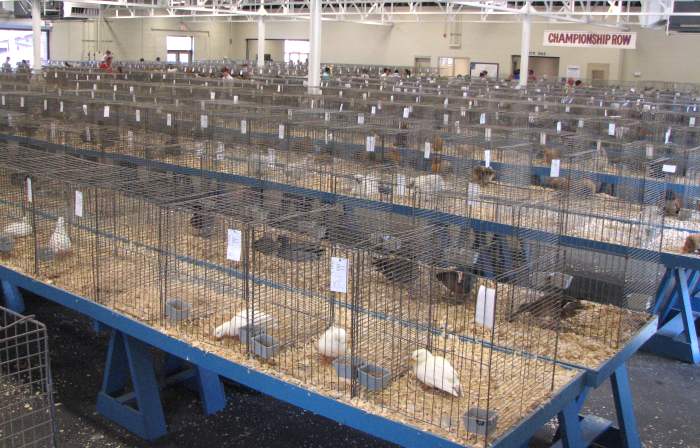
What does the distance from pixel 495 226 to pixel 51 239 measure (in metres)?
3.70

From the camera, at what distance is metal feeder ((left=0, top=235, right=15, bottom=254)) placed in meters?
5.68

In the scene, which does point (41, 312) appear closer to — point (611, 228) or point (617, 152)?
point (611, 228)

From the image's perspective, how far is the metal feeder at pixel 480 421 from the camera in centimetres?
320

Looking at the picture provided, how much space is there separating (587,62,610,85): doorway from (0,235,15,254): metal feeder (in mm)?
26411

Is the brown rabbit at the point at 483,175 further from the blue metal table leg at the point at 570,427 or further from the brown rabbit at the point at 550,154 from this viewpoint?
the blue metal table leg at the point at 570,427

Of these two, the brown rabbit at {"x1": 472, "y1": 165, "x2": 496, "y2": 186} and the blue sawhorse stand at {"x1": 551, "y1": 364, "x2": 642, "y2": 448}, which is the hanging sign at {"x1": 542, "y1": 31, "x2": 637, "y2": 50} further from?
the blue sawhorse stand at {"x1": 551, "y1": 364, "x2": 642, "y2": 448}

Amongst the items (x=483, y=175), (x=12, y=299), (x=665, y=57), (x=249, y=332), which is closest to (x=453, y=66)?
(x=665, y=57)

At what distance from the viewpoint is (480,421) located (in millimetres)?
3215

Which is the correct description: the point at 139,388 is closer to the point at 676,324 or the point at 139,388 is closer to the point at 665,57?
the point at 676,324

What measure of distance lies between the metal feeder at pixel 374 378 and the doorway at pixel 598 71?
89.6 ft

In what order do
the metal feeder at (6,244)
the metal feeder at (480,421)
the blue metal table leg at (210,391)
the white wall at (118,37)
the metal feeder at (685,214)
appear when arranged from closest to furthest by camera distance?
the metal feeder at (480,421), the blue metal table leg at (210,391), the metal feeder at (6,244), the metal feeder at (685,214), the white wall at (118,37)

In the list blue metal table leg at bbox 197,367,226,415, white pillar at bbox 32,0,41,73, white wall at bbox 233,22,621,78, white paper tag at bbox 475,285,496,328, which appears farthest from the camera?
white wall at bbox 233,22,621,78

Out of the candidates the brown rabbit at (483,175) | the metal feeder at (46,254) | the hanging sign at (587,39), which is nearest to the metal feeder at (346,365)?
the metal feeder at (46,254)

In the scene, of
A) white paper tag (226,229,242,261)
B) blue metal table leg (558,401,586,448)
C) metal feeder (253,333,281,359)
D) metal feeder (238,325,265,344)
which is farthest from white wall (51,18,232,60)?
blue metal table leg (558,401,586,448)
